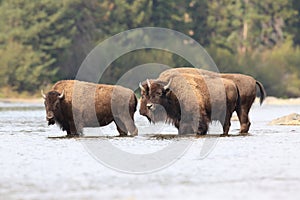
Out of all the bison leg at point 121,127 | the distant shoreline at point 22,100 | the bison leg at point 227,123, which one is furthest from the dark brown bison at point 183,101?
the distant shoreline at point 22,100

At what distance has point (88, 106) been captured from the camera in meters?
23.5

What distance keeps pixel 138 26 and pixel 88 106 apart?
4367 centimetres

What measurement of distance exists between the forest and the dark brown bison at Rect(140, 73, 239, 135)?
36764 mm

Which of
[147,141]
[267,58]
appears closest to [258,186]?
[147,141]

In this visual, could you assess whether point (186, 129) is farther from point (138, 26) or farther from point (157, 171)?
point (138, 26)

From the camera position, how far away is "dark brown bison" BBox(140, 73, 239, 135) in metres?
23.0

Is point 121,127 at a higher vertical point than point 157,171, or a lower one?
lower

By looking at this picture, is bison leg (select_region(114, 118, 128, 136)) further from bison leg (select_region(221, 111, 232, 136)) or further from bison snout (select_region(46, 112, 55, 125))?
bison leg (select_region(221, 111, 232, 136))

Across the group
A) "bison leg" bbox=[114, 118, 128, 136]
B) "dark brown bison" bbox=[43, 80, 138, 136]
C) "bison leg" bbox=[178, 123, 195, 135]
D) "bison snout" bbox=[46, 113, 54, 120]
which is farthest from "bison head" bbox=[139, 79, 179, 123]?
"bison snout" bbox=[46, 113, 54, 120]

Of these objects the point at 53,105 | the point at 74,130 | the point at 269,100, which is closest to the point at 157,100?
the point at 74,130

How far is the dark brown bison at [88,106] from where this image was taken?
23.1 m

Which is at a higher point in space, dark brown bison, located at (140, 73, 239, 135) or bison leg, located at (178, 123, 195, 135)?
dark brown bison, located at (140, 73, 239, 135)

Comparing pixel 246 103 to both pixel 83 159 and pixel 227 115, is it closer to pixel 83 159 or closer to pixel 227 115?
pixel 227 115

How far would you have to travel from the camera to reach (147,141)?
22359 millimetres
